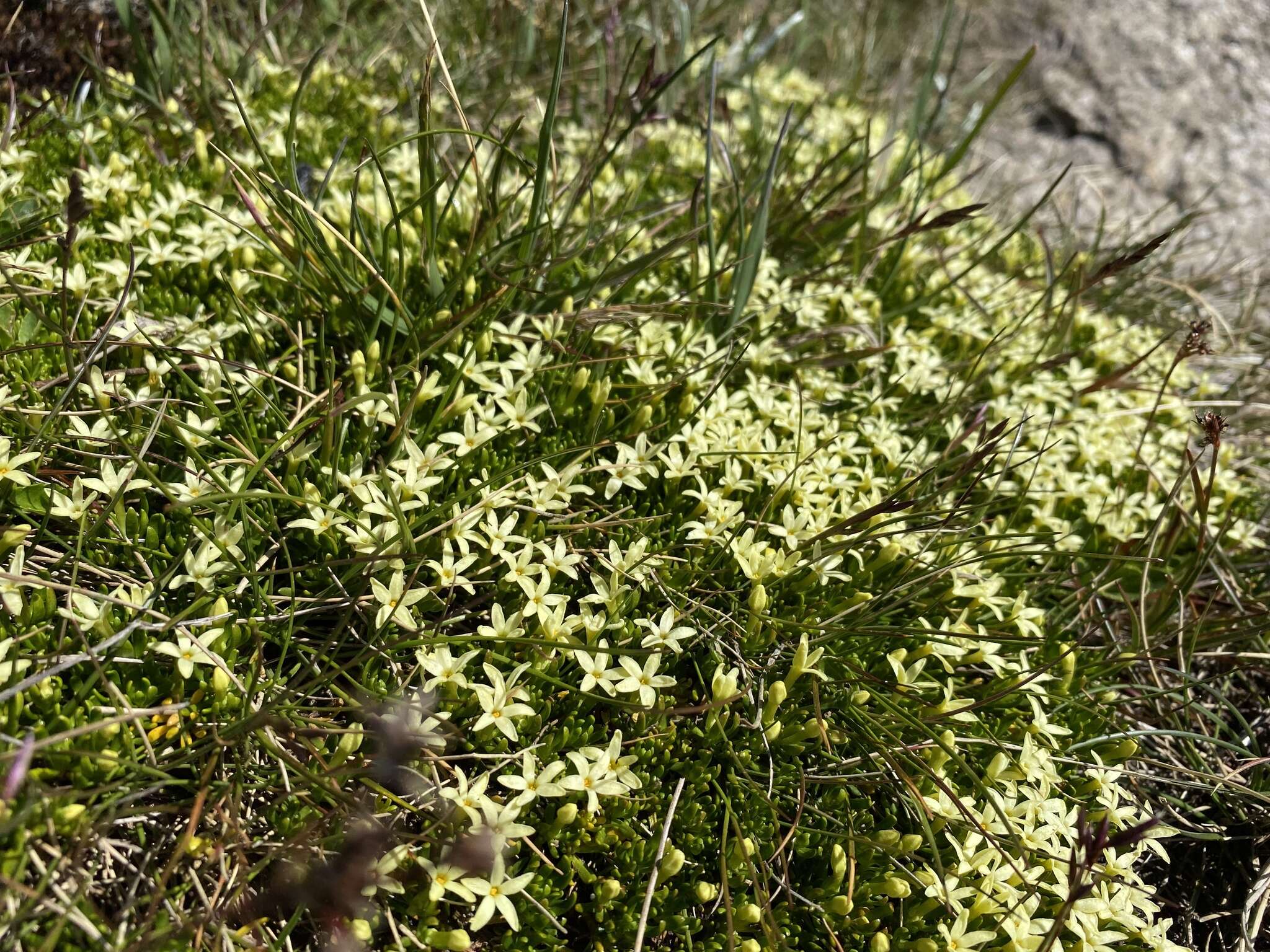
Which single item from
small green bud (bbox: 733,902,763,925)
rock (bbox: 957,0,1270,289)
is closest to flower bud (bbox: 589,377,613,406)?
→ small green bud (bbox: 733,902,763,925)

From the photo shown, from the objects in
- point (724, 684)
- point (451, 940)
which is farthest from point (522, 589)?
point (451, 940)

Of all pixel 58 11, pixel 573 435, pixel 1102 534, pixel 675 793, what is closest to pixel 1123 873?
pixel 675 793

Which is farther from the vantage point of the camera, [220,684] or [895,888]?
[895,888]

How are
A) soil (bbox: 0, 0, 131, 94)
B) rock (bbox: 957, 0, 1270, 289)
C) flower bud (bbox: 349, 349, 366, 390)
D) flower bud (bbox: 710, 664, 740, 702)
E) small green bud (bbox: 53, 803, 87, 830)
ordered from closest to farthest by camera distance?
small green bud (bbox: 53, 803, 87, 830) < flower bud (bbox: 710, 664, 740, 702) < flower bud (bbox: 349, 349, 366, 390) < soil (bbox: 0, 0, 131, 94) < rock (bbox: 957, 0, 1270, 289)

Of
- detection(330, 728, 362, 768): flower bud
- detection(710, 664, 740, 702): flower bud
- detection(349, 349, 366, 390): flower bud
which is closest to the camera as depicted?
detection(330, 728, 362, 768): flower bud

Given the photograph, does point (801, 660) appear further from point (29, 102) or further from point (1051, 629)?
point (29, 102)

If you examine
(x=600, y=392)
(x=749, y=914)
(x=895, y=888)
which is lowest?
(x=749, y=914)

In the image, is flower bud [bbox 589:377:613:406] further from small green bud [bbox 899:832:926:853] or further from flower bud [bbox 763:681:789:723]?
small green bud [bbox 899:832:926:853]

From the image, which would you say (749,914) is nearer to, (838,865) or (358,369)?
(838,865)

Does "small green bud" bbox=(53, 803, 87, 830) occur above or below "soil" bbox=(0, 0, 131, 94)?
below
